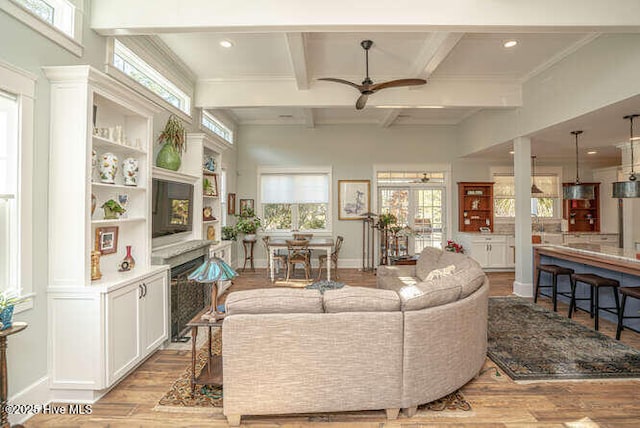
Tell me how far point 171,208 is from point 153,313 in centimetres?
139

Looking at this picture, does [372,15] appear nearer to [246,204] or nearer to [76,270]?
[76,270]

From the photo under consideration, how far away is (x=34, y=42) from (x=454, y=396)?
4036 millimetres

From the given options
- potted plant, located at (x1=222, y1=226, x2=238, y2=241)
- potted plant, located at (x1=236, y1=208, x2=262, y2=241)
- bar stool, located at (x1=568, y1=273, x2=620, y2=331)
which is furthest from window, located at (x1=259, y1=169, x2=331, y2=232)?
bar stool, located at (x1=568, y1=273, x2=620, y2=331)

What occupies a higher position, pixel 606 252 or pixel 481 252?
pixel 606 252

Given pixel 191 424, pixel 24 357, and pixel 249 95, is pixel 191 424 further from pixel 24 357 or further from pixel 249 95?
pixel 249 95

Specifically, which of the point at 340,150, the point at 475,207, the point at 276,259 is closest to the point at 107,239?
the point at 276,259

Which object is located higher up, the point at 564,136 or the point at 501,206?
the point at 564,136

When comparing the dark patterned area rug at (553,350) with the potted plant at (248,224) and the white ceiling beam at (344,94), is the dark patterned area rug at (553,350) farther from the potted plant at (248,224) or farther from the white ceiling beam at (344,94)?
the potted plant at (248,224)

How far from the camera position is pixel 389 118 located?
6656mm

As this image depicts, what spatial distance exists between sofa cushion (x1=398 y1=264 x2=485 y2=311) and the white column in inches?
133

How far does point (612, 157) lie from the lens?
794 centimetres

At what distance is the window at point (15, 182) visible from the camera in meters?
2.09

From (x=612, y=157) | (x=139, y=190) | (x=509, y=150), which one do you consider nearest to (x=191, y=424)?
(x=139, y=190)

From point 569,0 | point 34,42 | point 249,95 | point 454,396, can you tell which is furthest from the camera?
point 249,95
